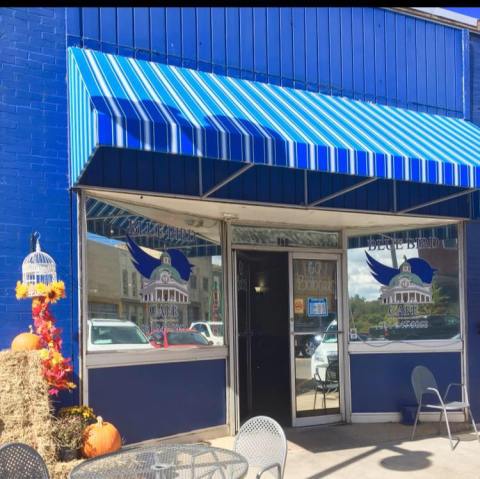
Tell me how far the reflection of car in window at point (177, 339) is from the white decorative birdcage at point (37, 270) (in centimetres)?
129

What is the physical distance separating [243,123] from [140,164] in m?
1.24

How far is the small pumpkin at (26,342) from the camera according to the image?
16.7 ft

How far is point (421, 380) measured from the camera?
6.80 meters

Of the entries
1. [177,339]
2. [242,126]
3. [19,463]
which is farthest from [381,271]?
[19,463]

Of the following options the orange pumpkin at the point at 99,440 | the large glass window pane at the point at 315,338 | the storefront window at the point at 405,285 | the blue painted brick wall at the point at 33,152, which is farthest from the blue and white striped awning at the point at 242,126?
the orange pumpkin at the point at 99,440

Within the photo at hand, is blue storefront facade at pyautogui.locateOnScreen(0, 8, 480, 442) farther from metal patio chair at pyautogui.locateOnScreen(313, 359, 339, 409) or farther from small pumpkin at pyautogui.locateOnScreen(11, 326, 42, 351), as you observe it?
small pumpkin at pyautogui.locateOnScreen(11, 326, 42, 351)

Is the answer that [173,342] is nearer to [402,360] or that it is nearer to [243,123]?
[243,123]

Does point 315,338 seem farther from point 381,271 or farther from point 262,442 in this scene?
point 262,442

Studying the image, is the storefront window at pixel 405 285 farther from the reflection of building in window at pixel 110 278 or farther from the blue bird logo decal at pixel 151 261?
the reflection of building in window at pixel 110 278

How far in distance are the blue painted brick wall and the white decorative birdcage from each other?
114 mm

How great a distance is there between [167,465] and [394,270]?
4.86 m

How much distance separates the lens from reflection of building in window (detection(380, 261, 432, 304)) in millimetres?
7656

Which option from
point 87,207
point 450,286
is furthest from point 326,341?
point 87,207

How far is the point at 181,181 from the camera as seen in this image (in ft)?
20.0
